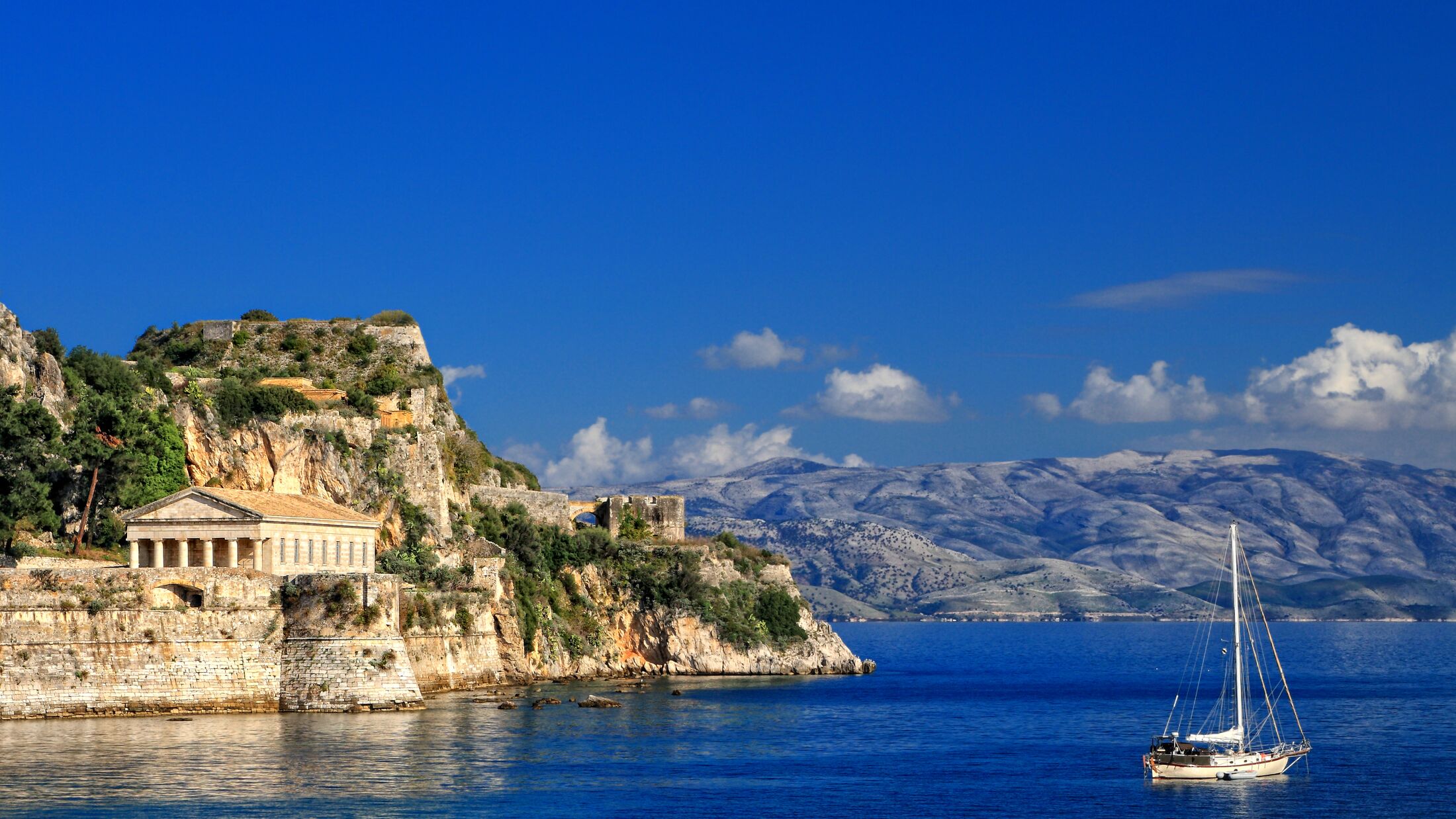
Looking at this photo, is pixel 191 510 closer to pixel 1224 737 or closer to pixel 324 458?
pixel 324 458

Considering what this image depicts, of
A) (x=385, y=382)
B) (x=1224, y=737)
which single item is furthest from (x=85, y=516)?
(x=1224, y=737)

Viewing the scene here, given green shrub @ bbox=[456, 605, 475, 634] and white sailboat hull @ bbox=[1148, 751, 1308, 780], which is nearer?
white sailboat hull @ bbox=[1148, 751, 1308, 780]

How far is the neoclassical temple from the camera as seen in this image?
75.4 m

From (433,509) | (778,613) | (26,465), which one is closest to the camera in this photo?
(26,465)

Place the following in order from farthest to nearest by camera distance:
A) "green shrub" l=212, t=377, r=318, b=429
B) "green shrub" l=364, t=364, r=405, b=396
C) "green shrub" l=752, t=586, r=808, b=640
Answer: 1. "green shrub" l=752, t=586, r=808, b=640
2. "green shrub" l=364, t=364, r=405, b=396
3. "green shrub" l=212, t=377, r=318, b=429

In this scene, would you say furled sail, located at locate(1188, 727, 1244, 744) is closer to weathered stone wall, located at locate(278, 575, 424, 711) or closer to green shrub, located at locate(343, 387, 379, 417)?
weathered stone wall, located at locate(278, 575, 424, 711)

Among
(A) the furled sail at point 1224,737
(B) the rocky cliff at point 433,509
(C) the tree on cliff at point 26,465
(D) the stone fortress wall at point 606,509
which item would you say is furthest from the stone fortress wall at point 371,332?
(A) the furled sail at point 1224,737

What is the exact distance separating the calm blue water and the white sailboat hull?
24.6 inches

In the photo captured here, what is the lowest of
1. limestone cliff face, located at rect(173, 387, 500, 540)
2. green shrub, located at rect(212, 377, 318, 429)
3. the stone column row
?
the stone column row

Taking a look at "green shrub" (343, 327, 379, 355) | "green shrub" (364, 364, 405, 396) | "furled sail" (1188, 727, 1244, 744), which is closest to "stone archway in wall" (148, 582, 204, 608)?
"green shrub" (364, 364, 405, 396)

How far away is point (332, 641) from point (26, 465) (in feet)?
62.4

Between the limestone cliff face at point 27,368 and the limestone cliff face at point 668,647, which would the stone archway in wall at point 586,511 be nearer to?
the limestone cliff face at point 668,647

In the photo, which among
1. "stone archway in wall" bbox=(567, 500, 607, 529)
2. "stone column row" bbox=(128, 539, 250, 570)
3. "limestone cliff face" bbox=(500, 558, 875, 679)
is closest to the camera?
"stone column row" bbox=(128, 539, 250, 570)

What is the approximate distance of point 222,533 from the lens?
75.4 metres
